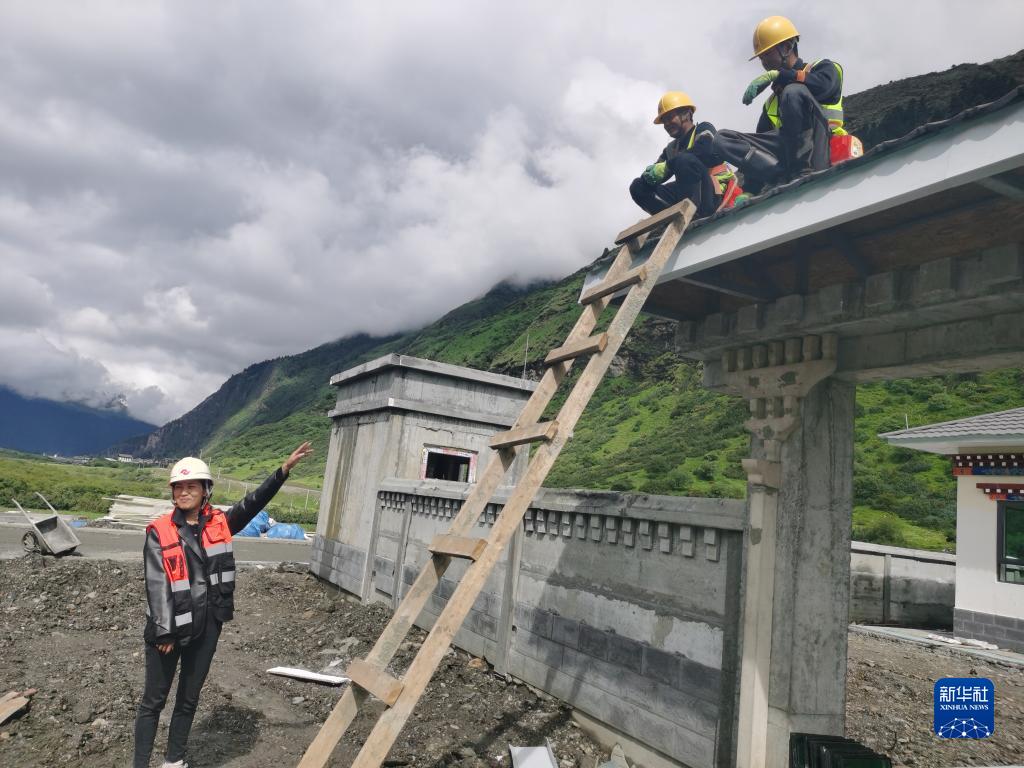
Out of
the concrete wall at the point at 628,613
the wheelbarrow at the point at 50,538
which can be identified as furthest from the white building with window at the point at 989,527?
the wheelbarrow at the point at 50,538

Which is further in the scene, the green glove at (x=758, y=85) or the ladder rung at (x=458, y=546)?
the green glove at (x=758, y=85)

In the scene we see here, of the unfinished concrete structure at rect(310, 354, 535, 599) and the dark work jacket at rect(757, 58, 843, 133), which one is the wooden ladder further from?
the unfinished concrete structure at rect(310, 354, 535, 599)

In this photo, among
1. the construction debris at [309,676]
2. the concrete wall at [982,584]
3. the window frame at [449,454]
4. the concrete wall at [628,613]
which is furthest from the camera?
the window frame at [449,454]

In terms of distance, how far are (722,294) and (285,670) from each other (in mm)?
6724

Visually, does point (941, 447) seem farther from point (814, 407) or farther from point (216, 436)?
point (216, 436)

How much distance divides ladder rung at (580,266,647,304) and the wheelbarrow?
15.0 m

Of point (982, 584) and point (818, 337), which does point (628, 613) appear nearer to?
point (818, 337)

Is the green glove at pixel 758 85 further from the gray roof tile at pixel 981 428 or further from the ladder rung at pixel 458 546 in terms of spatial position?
the gray roof tile at pixel 981 428

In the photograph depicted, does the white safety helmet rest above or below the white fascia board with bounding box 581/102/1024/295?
below

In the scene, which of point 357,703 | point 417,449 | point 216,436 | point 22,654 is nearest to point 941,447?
point 417,449

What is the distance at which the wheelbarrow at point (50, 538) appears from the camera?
14977 mm

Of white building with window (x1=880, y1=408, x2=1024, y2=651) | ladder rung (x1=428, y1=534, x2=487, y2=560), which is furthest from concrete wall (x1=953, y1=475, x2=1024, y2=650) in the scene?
ladder rung (x1=428, y1=534, x2=487, y2=560)

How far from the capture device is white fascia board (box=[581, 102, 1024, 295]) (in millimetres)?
3035

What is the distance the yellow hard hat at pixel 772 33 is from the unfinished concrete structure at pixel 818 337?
1.60 m
